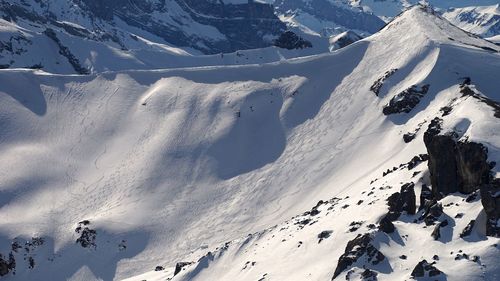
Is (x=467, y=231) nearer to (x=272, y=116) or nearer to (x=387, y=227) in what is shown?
(x=387, y=227)

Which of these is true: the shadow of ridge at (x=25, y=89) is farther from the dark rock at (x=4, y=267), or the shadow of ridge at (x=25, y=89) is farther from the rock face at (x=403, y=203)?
the rock face at (x=403, y=203)

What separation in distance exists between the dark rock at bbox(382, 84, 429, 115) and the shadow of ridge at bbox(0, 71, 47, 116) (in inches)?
2152

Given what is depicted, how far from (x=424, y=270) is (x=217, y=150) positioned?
56852 millimetres

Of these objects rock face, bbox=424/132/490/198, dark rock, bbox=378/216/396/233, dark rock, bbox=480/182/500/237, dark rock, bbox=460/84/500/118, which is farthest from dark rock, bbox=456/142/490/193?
dark rock, bbox=460/84/500/118

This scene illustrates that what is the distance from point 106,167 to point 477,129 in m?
57.1

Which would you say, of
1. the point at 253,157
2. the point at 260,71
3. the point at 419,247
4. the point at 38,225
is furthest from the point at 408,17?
the point at 419,247

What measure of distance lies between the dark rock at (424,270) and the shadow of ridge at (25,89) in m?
80.5

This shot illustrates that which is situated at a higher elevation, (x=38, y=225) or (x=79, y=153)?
(x=79, y=153)

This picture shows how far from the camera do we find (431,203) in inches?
1967

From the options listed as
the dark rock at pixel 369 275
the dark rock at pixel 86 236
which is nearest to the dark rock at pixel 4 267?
Result: the dark rock at pixel 86 236

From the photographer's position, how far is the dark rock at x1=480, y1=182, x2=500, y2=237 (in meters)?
44.6

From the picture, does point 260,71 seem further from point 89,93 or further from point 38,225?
point 38,225

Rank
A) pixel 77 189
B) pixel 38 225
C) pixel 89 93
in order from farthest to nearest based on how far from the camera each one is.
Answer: pixel 89 93, pixel 77 189, pixel 38 225

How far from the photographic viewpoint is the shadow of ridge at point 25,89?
112438mm
